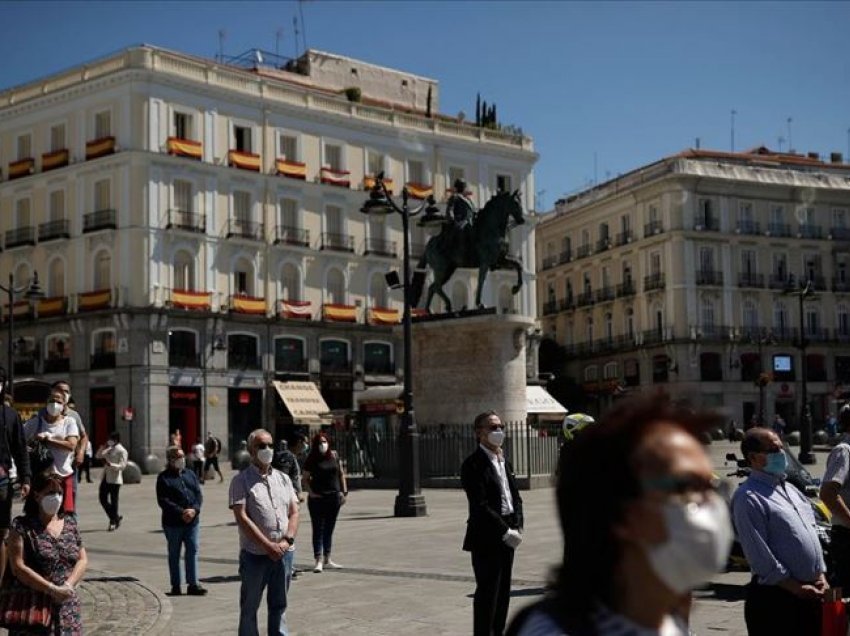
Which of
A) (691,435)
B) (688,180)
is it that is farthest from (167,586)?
(688,180)

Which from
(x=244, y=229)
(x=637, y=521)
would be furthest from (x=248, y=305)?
(x=637, y=521)

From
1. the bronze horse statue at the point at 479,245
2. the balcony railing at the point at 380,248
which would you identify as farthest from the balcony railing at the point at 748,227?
the bronze horse statue at the point at 479,245

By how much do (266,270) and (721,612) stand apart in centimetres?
4615

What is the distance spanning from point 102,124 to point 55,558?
49163 millimetres

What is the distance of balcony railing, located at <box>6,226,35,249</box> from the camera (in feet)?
180

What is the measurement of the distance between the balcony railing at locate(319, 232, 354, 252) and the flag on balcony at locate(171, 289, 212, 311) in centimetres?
739

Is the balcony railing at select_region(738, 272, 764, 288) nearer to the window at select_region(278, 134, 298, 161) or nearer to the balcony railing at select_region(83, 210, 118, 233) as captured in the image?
the window at select_region(278, 134, 298, 161)

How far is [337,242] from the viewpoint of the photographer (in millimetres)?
58188

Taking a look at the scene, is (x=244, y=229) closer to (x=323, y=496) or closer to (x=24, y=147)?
(x=24, y=147)

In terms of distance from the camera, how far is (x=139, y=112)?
5147cm

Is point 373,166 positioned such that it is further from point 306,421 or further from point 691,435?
point 691,435

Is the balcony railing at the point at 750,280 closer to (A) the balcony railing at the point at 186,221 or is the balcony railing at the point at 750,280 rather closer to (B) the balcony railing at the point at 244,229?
(B) the balcony railing at the point at 244,229

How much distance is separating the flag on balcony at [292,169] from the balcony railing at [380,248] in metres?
4.63

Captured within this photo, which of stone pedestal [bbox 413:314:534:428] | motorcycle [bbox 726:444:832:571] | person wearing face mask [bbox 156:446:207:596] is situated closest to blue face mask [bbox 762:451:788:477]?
motorcycle [bbox 726:444:832:571]
